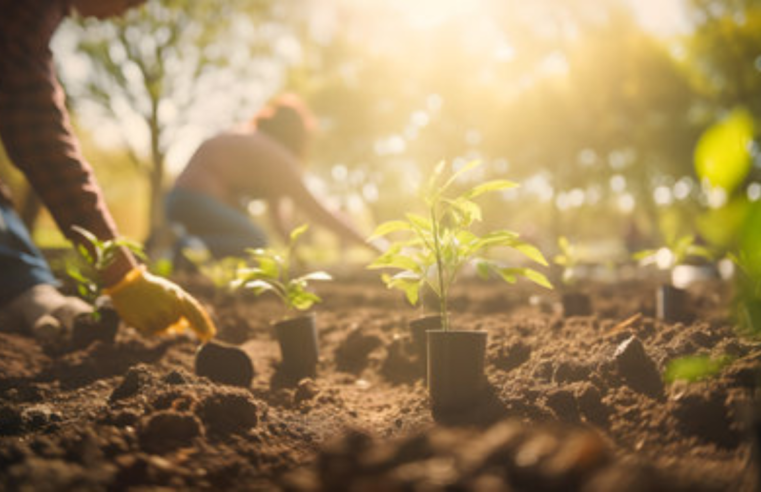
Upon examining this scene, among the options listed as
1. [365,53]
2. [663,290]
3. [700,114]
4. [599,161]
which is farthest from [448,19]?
[663,290]

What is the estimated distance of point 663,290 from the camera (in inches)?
117

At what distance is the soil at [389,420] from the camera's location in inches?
33.9

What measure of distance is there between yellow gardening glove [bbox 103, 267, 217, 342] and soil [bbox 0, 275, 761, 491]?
0.27 metres

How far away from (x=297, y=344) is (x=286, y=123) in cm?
403

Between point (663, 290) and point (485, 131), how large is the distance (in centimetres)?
1940

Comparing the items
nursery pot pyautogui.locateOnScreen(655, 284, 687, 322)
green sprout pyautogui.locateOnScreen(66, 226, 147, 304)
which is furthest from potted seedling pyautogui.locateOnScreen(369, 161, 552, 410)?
nursery pot pyautogui.locateOnScreen(655, 284, 687, 322)

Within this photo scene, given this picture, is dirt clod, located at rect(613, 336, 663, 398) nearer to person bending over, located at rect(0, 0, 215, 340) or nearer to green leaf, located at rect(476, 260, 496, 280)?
green leaf, located at rect(476, 260, 496, 280)

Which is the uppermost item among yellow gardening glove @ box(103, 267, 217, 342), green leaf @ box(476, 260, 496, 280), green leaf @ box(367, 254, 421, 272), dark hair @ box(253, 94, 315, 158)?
dark hair @ box(253, 94, 315, 158)

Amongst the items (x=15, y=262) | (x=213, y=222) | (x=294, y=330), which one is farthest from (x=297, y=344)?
(x=213, y=222)

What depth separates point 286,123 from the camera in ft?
20.1

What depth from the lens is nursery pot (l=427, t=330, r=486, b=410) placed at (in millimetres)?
1791

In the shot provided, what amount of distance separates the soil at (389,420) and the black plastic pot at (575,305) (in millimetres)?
510

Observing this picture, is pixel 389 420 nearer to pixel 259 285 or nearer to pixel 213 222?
pixel 259 285

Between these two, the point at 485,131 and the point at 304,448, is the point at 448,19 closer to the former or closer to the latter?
the point at 485,131
